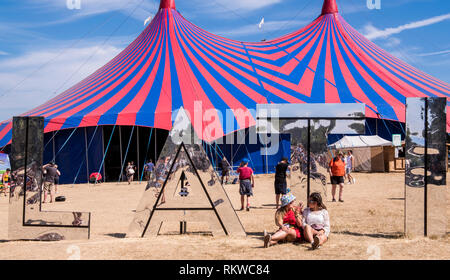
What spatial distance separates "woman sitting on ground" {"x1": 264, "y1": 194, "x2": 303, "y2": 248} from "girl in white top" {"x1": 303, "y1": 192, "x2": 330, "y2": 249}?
0.31 ft

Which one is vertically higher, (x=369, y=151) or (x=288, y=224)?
(x=369, y=151)

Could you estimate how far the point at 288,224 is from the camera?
5.22m

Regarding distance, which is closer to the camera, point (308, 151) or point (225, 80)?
point (308, 151)

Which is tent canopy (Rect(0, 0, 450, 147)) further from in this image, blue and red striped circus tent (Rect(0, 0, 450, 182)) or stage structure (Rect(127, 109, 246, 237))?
stage structure (Rect(127, 109, 246, 237))

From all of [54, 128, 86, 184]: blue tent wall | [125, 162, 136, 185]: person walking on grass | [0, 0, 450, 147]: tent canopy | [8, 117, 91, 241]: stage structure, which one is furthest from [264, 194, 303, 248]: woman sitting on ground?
[54, 128, 86, 184]: blue tent wall

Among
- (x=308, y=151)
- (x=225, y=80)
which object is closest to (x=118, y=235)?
(x=308, y=151)

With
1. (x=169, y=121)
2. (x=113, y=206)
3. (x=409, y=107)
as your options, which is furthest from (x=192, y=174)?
(x=169, y=121)

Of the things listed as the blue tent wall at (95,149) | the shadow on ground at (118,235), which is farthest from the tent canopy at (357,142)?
the shadow on ground at (118,235)

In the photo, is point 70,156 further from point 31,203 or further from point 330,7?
point 330,7

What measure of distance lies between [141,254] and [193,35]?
14.0 m

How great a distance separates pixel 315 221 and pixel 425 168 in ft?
5.23

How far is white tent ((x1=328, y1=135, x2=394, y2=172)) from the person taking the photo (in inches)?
696

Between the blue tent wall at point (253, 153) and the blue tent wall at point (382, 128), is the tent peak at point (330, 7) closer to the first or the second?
the blue tent wall at point (382, 128)
